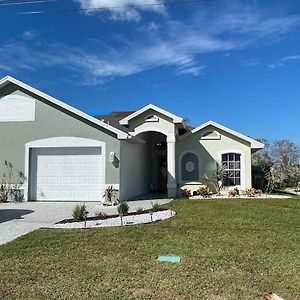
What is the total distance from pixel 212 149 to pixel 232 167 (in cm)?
147

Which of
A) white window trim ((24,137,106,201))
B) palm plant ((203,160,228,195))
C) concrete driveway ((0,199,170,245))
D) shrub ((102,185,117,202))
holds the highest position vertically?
white window trim ((24,137,106,201))

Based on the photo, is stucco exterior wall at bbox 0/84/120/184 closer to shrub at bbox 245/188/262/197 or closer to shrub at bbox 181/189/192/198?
shrub at bbox 181/189/192/198

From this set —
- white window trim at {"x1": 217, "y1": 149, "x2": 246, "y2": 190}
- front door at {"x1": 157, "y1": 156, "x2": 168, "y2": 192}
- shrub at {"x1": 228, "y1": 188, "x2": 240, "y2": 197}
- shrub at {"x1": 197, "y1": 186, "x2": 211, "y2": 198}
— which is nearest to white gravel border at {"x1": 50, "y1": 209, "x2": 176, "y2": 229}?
shrub at {"x1": 197, "y1": 186, "x2": 211, "y2": 198}

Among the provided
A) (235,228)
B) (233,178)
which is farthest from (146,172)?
(235,228)

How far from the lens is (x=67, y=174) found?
640 inches

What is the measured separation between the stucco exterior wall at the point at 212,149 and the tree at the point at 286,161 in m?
10.5

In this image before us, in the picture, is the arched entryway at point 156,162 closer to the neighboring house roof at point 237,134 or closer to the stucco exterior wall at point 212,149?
the stucco exterior wall at point 212,149

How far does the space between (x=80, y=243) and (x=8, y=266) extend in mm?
1746

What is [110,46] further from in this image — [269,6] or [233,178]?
[233,178]

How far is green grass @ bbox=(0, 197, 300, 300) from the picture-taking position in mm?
5086

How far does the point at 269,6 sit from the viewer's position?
39.8 feet

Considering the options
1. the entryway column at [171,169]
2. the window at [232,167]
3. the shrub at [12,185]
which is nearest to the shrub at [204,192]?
the window at [232,167]

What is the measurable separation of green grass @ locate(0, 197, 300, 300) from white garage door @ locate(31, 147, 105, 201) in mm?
6795

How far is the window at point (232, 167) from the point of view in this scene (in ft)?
66.1
